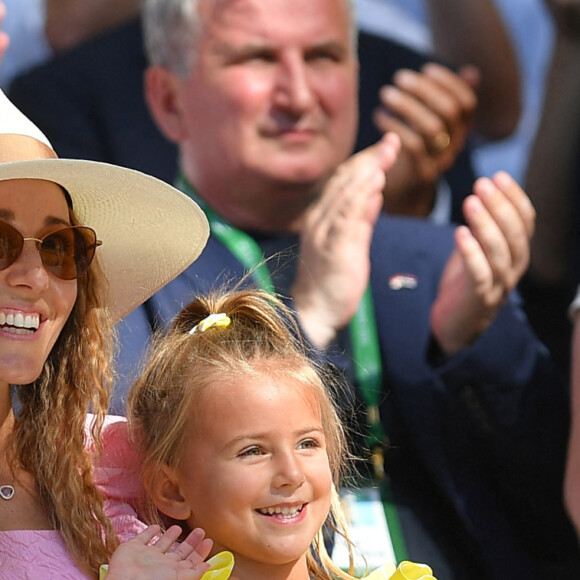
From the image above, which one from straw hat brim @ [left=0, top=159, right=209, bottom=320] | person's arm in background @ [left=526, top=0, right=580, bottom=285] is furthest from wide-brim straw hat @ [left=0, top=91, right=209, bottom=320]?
person's arm in background @ [left=526, top=0, right=580, bottom=285]

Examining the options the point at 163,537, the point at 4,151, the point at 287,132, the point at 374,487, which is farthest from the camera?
the point at 287,132

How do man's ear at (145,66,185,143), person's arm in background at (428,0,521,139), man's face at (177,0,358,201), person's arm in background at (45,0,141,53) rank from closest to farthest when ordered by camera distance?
1. man's face at (177,0,358,201)
2. man's ear at (145,66,185,143)
3. person's arm in background at (45,0,141,53)
4. person's arm in background at (428,0,521,139)

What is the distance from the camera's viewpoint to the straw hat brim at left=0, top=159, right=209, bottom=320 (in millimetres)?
2090

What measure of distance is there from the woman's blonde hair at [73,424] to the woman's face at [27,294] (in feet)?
0.43

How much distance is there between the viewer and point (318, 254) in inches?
123

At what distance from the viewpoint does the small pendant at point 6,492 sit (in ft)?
6.48

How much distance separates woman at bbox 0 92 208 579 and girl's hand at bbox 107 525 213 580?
0.17 m

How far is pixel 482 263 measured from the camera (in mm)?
3125

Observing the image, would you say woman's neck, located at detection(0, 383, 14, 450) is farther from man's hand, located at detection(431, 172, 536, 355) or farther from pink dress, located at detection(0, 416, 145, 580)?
man's hand, located at detection(431, 172, 536, 355)

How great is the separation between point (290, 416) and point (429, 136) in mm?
1837

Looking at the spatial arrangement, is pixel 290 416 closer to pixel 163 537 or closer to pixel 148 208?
pixel 163 537

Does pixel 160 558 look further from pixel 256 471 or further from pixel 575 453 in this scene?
pixel 575 453

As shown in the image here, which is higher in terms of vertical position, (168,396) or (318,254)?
(168,396)

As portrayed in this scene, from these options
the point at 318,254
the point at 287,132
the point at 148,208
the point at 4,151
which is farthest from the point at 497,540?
the point at 4,151
